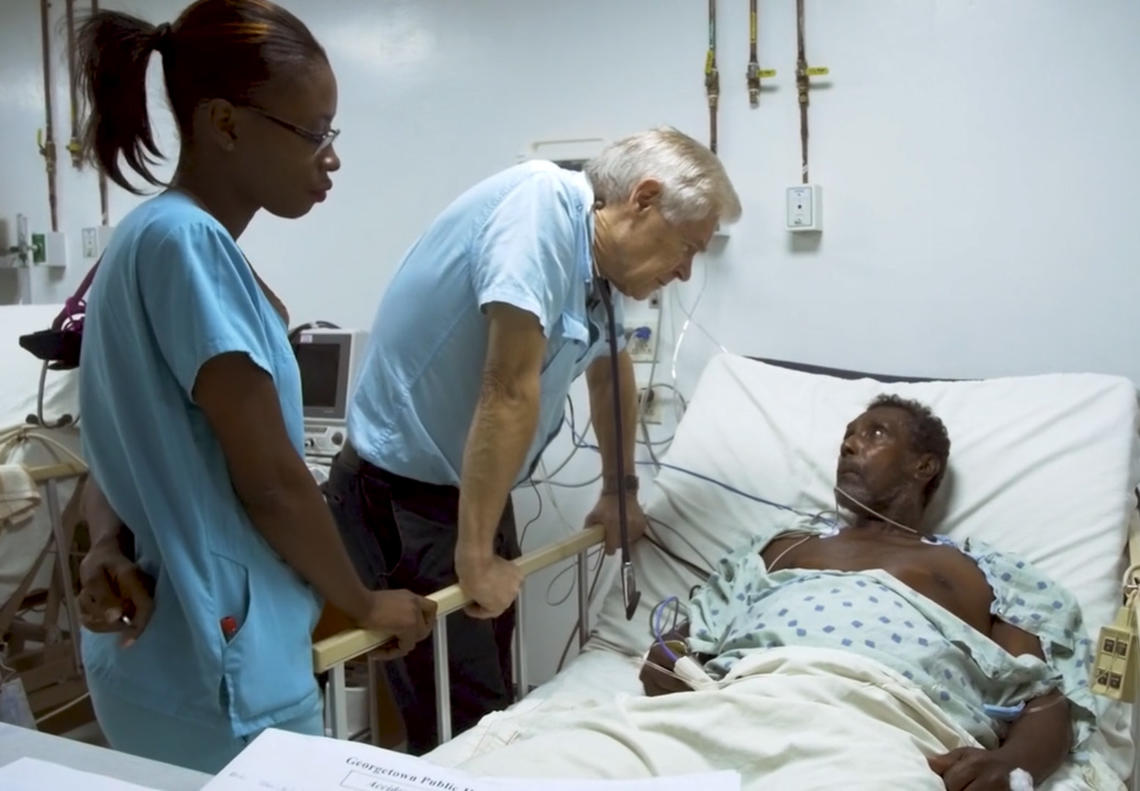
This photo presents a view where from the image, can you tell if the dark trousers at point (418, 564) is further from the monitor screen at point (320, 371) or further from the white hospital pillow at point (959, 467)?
the monitor screen at point (320, 371)

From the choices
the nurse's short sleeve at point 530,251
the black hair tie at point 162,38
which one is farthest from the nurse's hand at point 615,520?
the black hair tie at point 162,38

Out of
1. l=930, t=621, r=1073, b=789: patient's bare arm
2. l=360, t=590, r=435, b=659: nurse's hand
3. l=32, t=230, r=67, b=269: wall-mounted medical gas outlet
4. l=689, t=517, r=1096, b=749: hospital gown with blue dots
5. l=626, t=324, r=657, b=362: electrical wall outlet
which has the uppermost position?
l=32, t=230, r=67, b=269: wall-mounted medical gas outlet

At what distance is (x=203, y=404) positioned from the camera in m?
0.92

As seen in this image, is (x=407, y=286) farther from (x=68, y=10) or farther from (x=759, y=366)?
(x=68, y=10)

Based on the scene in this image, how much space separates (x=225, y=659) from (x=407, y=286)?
76 centimetres

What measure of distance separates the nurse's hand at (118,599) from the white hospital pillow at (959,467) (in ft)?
3.27

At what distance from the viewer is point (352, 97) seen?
8.91ft

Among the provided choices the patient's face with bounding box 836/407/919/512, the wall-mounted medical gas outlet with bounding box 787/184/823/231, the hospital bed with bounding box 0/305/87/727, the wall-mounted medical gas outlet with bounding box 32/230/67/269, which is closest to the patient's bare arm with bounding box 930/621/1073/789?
the patient's face with bounding box 836/407/919/512

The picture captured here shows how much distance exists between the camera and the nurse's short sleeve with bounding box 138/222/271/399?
892mm

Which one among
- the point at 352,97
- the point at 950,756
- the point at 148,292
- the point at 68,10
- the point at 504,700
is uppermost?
the point at 68,10

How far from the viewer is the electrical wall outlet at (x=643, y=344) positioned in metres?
2.30

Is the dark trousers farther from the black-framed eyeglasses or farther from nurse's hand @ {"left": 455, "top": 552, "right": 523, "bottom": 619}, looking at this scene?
the black-framed eyeglasses

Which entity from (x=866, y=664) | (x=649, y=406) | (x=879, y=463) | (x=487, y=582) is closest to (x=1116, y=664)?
(x=866, y=664)

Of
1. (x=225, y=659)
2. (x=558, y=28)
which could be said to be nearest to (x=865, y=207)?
(x=558, y=28)
